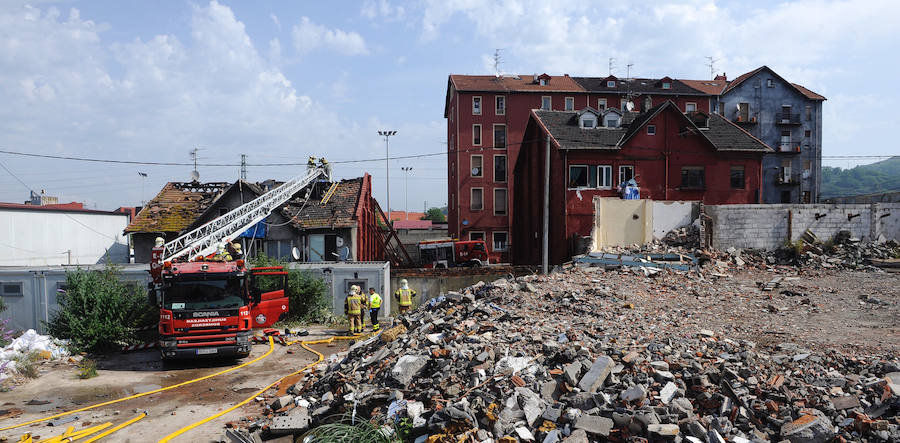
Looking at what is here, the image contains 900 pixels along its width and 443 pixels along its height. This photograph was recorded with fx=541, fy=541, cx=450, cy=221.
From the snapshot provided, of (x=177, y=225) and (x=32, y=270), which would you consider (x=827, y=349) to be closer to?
(x=32, y=270)

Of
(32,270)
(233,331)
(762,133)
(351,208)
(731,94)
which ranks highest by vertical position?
(731,94)

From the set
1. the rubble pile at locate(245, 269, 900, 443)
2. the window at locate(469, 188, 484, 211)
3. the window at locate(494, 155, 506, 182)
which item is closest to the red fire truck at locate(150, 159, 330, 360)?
the rubble pile at locate(245, 269, 900, 443)

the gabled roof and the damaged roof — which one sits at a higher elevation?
the gabled roof

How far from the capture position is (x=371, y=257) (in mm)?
31484

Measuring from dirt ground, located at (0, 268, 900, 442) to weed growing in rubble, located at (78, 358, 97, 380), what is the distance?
18 centimetres

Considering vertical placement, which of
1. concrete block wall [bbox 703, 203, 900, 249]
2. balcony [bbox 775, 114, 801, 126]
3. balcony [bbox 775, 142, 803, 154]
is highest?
balcony [bbox 775, 114, 801, 126]

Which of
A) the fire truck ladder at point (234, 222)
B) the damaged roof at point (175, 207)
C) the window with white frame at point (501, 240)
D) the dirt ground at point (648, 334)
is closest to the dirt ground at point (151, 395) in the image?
the dirt ground at point (648, 334)

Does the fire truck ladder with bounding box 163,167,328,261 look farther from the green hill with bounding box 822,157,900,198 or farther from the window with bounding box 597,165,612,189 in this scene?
the green hill with bounding box 822,157,900,198

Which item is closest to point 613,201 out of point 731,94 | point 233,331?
point 233,331

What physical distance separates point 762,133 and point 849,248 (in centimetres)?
3596

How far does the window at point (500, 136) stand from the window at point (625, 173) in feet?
64.8

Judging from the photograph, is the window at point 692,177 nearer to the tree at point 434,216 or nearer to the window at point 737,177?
the window at point 737,177

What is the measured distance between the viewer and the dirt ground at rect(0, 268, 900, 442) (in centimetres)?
1000

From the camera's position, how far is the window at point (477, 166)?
162ft
